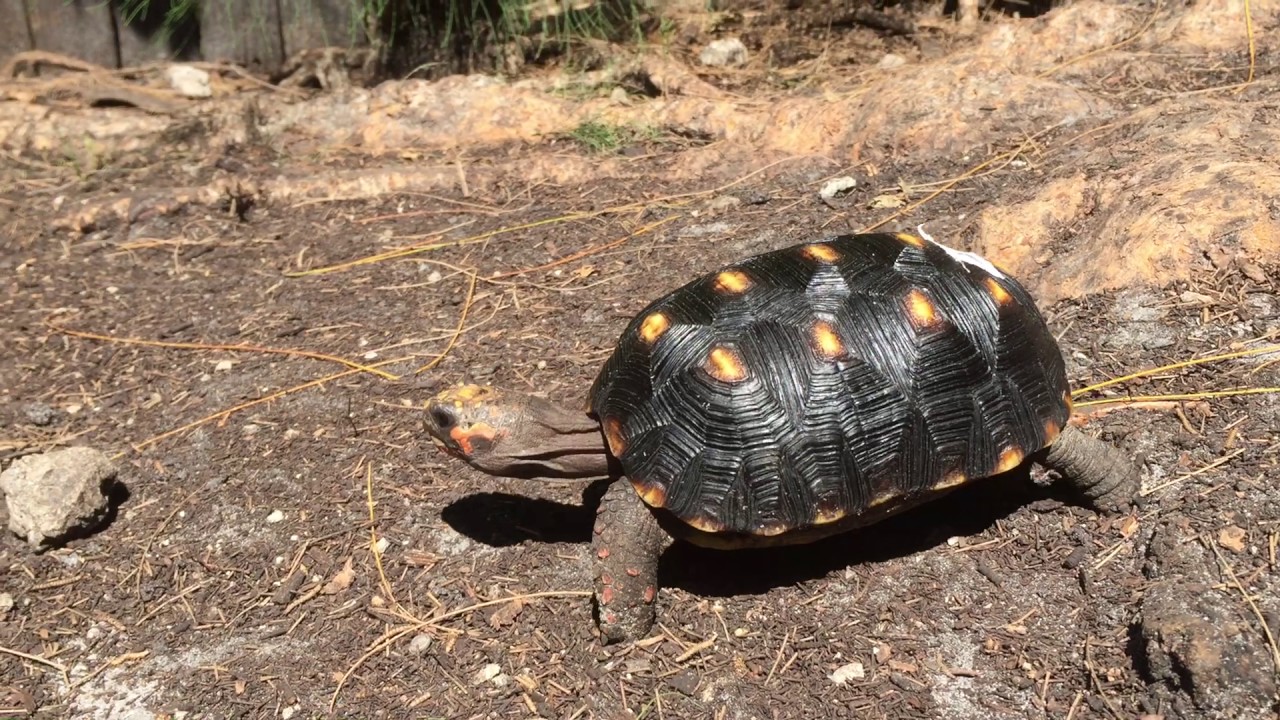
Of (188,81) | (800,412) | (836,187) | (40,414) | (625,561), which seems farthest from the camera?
(188,81)

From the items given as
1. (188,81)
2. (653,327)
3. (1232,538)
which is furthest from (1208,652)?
(188,81)

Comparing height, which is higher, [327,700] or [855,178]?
[855,178]

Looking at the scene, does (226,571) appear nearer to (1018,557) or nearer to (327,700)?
(327,700)

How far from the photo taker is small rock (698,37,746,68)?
19.5ft

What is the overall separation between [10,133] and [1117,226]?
5535 millimetres

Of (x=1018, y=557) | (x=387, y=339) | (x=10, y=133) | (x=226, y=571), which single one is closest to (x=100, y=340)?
(x=387, y=339)

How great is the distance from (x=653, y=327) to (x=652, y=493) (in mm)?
430

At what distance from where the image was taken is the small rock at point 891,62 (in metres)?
5.64

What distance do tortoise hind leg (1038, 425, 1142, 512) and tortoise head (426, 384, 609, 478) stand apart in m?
1.18

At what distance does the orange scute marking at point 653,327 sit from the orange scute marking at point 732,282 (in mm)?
159

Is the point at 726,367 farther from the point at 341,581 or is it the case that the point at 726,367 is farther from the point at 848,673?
the point at 341,581

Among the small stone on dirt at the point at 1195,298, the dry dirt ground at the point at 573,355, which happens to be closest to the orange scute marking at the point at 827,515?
the dry dirt ground at the point at 573,355

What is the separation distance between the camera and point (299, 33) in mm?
6031

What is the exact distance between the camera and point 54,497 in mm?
3057
